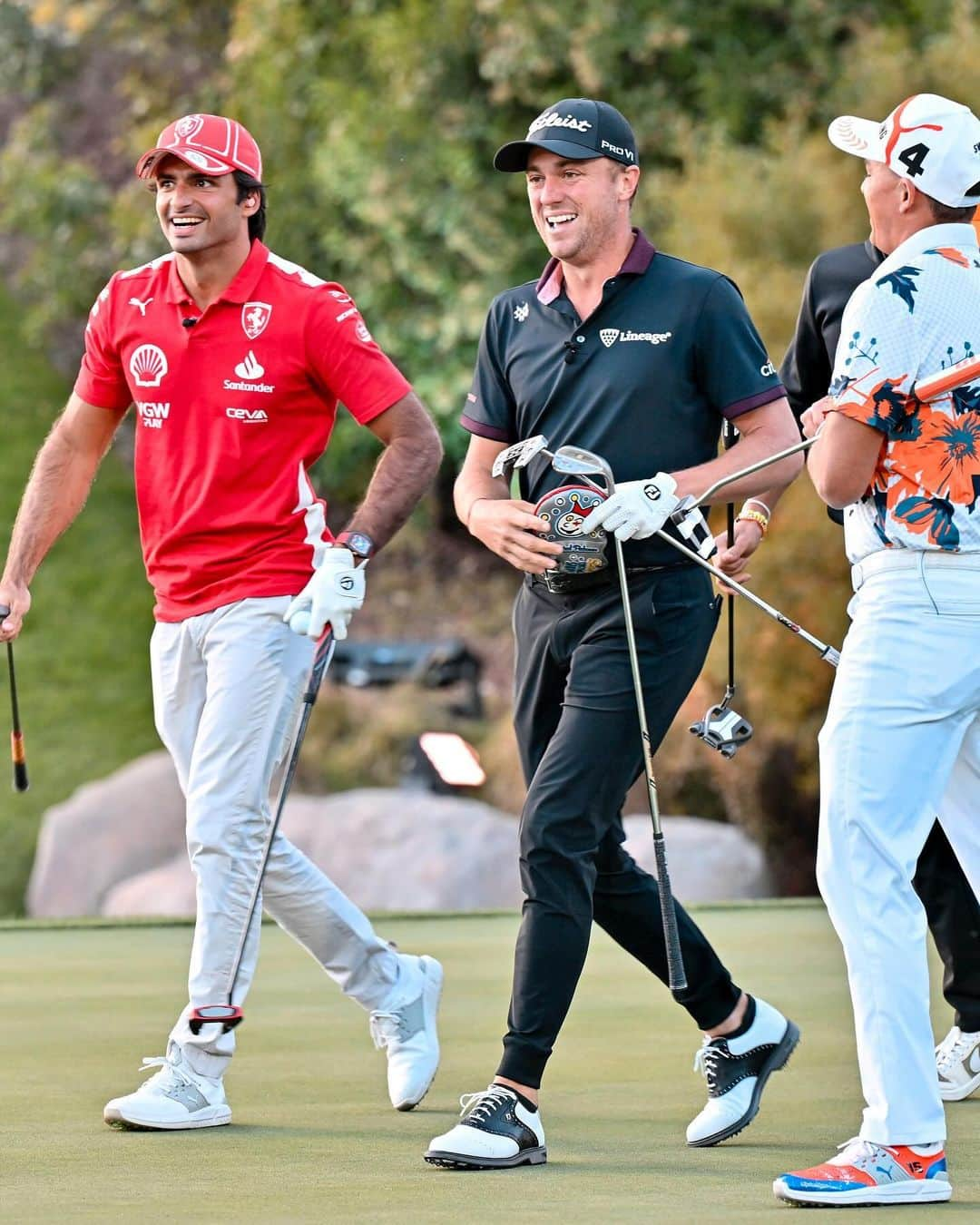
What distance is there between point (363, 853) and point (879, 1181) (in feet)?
30.2

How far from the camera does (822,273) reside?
5.18m

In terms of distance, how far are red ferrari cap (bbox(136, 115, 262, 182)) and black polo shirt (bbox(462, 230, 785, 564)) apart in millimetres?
878

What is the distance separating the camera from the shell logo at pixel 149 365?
197 inches

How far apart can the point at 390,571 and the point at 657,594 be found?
19.4 meters

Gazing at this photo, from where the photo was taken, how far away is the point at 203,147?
197 inches

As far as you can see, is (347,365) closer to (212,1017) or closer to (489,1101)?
(212,1017)

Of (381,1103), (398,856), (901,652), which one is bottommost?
(398,856)

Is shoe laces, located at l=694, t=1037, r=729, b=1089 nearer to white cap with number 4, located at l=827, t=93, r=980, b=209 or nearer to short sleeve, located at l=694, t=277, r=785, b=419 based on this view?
short sleeve, located at l=694, t=277, r=785, b=419

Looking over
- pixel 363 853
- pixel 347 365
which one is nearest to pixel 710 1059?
pixel 347 365

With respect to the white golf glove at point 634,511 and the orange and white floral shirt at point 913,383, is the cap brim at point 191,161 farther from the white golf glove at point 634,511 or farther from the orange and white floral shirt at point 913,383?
the orange and white floral shirt at point 913,383

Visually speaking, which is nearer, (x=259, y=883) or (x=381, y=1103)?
(x=259, y=883)

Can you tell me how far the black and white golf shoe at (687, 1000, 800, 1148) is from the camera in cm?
450

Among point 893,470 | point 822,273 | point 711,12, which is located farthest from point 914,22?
point 893,470

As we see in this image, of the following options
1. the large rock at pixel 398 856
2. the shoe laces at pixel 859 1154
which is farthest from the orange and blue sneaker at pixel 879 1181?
the large rock at pixel 398 856
